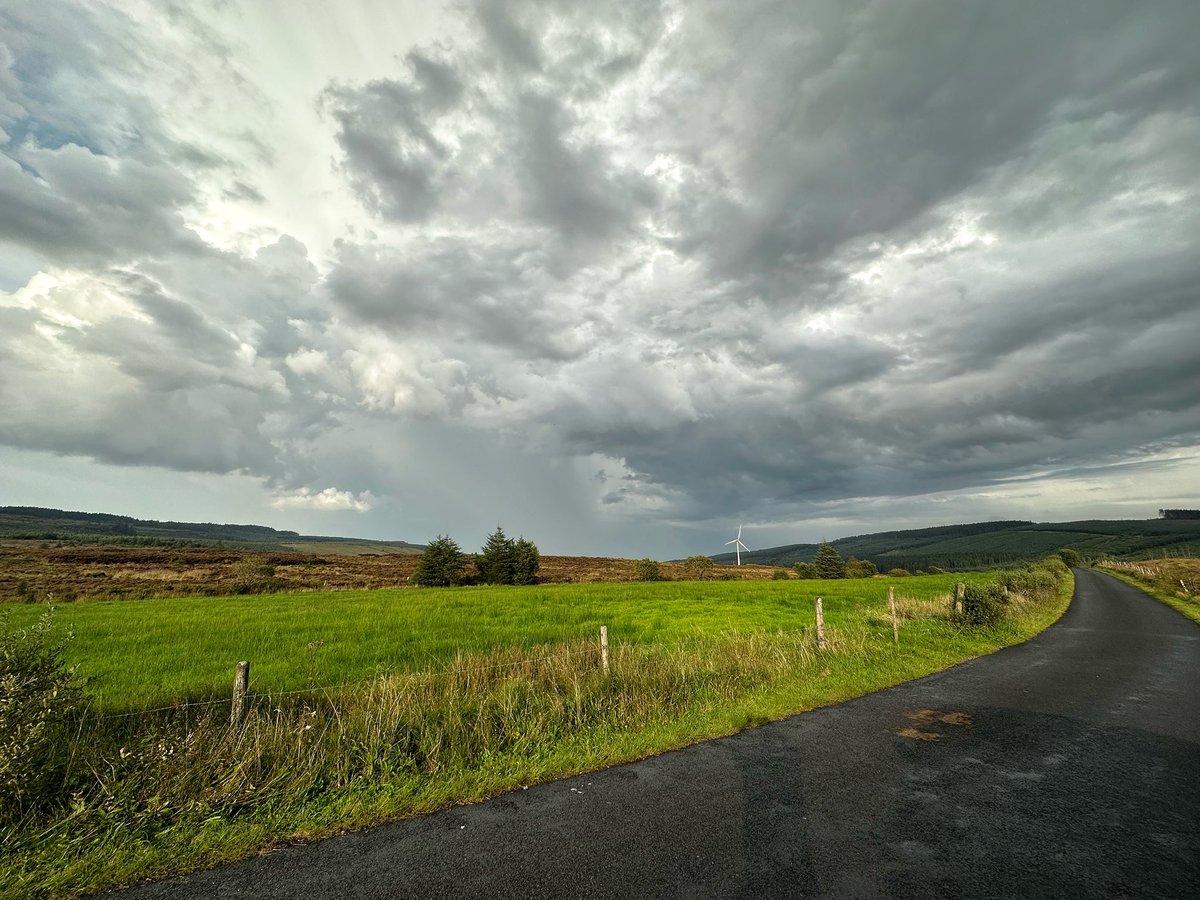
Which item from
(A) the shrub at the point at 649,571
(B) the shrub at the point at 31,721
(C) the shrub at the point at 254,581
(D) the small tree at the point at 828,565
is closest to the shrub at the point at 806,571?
(D) the small tree at the point at 828,565

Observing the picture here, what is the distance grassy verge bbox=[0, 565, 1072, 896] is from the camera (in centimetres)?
612

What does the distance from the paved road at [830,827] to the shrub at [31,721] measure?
107 inches

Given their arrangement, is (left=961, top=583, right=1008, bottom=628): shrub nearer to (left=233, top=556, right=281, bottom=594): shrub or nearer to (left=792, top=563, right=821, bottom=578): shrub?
(left=233, top=556, right=281, bottom=594): shrub

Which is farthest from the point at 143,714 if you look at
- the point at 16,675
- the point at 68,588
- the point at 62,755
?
the point at 68,588

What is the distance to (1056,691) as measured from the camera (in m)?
13.0

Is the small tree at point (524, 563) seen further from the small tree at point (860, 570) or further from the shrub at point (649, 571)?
the small tree at point (860, 570)

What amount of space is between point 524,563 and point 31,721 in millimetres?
65017

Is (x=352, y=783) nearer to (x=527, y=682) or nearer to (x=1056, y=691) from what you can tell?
(x=527, y=682)

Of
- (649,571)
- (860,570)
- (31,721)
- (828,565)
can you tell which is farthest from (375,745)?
(860,570)

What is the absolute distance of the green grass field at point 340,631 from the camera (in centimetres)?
1625

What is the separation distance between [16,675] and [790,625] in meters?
29.7

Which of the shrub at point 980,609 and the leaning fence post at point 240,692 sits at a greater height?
the leaning fence post at point 240,692

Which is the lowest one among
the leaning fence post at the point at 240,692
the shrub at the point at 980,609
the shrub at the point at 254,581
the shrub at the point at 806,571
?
the shrub at the point at 806,571

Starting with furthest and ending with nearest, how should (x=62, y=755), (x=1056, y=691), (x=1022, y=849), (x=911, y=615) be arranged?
(x=911, y=615) < (x=1056, y=691) < (x=62, y=755) < (x=1022, y=849)
